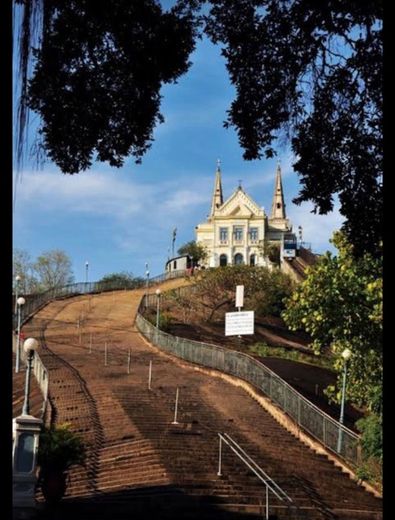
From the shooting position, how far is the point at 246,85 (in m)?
4.33

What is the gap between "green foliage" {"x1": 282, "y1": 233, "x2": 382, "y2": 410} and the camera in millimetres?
16984

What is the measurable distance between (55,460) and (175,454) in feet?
14.3

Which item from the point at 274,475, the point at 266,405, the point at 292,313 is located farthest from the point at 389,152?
the point at 266,405

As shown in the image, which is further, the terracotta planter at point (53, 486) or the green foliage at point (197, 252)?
the green foliage at point (197, 252)

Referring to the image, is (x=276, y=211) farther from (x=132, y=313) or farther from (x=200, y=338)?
(x=200, y=338)

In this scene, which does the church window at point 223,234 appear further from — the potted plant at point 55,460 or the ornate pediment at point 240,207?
the potted plant at point 55,460

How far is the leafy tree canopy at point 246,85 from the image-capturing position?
13.0 ft

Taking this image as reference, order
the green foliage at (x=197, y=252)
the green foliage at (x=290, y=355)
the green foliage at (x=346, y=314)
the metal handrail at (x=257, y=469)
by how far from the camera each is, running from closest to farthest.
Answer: the metal handrail at (x=257, y=469) < the green foliage at (x=346, y=314) < the green foliage at (x=290, y=355) < the green foliage at (x=197, y=252)

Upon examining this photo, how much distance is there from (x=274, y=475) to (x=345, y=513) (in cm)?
211

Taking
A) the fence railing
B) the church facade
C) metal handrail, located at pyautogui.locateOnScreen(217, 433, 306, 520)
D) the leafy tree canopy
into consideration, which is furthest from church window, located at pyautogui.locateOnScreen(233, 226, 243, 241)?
the leafy tree canopy

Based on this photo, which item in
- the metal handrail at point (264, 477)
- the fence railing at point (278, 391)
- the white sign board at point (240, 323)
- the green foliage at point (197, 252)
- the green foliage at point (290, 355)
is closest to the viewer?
the metal handrail at point (264, 477)

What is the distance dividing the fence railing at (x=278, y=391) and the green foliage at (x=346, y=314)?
127 centimetres

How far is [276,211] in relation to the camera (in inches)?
4146

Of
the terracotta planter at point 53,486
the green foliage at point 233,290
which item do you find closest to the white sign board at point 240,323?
the green foliage at point 233,290
